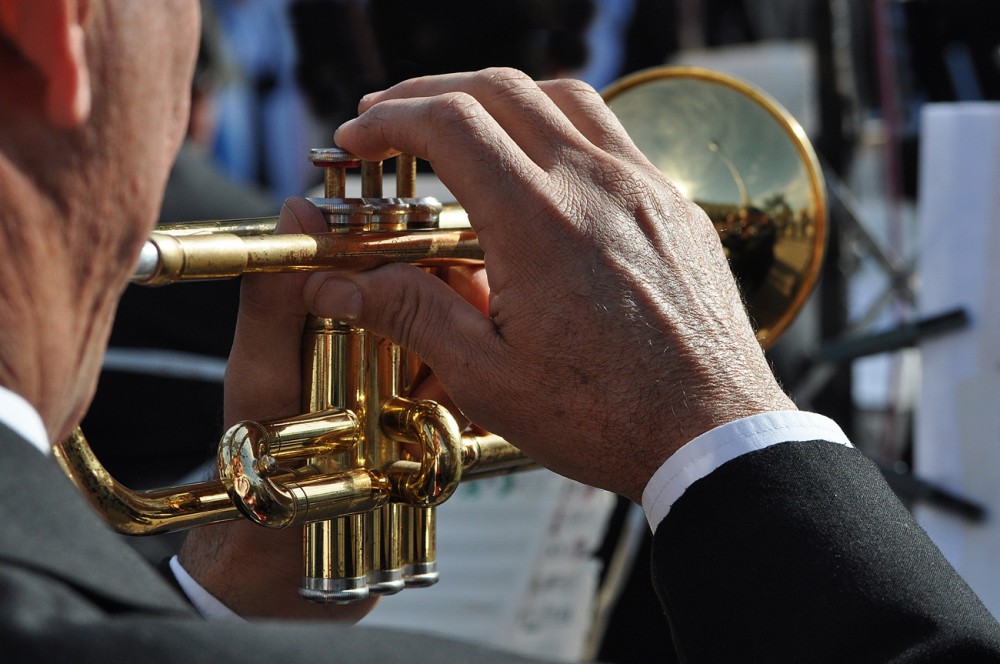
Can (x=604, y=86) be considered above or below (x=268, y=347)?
below

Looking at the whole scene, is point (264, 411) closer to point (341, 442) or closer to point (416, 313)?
point (341, 442)

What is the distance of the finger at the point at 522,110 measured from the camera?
129cm

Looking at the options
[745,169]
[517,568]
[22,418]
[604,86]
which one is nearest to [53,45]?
[22,418]

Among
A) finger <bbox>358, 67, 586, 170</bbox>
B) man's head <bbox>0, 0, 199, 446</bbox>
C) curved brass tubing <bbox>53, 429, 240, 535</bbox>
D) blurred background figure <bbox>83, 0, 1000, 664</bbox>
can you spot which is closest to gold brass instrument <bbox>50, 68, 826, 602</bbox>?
curved brass tubing <bbox>53, 429, 240, 535</bbox>

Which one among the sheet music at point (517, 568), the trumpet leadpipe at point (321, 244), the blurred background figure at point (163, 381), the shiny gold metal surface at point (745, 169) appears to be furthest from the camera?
the blurred background figure at point (163, 381)

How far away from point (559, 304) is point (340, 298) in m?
0.23

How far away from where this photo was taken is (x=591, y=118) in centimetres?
135

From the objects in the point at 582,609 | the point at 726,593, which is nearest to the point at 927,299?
the point at 582,609

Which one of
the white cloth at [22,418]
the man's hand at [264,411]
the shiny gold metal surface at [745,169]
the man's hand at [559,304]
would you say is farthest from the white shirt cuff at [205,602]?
the shiny gold metal surface at [745,169]

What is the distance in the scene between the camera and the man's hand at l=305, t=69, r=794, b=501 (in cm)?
122

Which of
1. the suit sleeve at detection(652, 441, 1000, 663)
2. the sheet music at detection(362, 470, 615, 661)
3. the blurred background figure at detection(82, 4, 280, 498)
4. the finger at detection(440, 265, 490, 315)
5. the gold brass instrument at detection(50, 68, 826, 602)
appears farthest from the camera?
the blurred background figure at detection(82, 4, 280, 498)

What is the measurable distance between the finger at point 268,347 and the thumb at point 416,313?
1.6 inches

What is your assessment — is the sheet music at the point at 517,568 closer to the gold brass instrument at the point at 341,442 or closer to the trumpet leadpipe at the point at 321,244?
the gold brass instrument at the point at 341,442

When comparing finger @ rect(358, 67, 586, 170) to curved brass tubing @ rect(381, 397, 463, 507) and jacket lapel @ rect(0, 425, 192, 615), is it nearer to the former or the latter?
curved brass tubing @ rect(381, 397, 463, 507)
